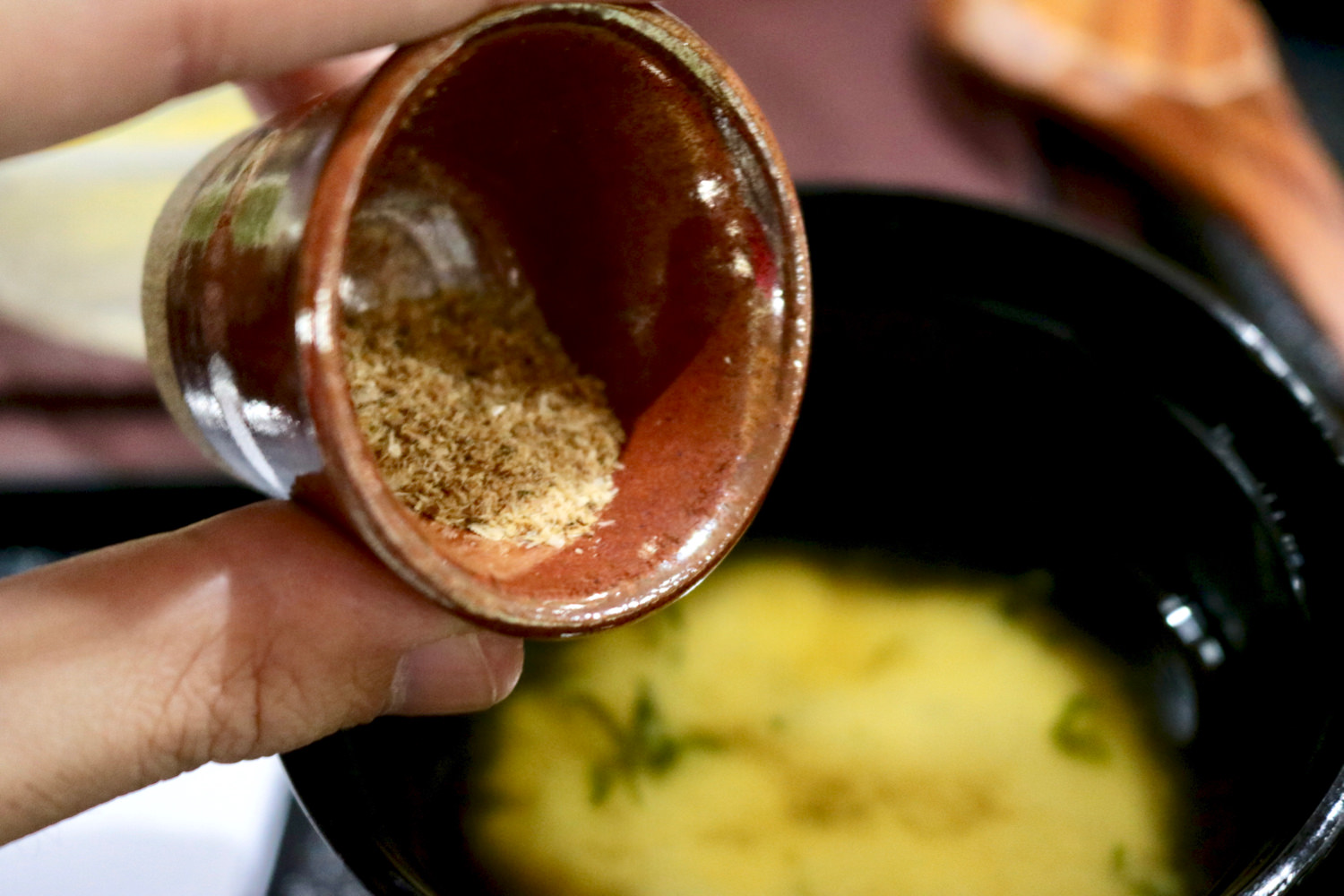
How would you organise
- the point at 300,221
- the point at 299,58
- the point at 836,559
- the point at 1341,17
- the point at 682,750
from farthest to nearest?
Result: the point at 1341,17, the point at 836,559, the point at 682,750, the point at 299,58, the point at 300,221

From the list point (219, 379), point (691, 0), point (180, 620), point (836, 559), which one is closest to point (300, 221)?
point (219, 379)

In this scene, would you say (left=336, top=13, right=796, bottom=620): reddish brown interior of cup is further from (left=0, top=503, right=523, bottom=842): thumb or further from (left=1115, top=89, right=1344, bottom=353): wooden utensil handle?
(left=1115, top=89, right=1344, bottom=353): wooden utensil handle

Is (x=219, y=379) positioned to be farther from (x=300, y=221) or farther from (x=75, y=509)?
(x=75, y=509)

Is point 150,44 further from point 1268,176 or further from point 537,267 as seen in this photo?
point 1268,176

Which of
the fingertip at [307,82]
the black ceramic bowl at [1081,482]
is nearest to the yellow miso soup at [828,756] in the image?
the black ceramic bowl at [1081,482]

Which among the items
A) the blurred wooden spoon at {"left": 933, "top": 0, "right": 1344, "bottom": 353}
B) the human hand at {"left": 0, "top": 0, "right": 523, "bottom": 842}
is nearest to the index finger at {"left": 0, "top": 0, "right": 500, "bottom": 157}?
the human hand at {"left": 0, "top": 0, "right": 523, "bottom": 842}
